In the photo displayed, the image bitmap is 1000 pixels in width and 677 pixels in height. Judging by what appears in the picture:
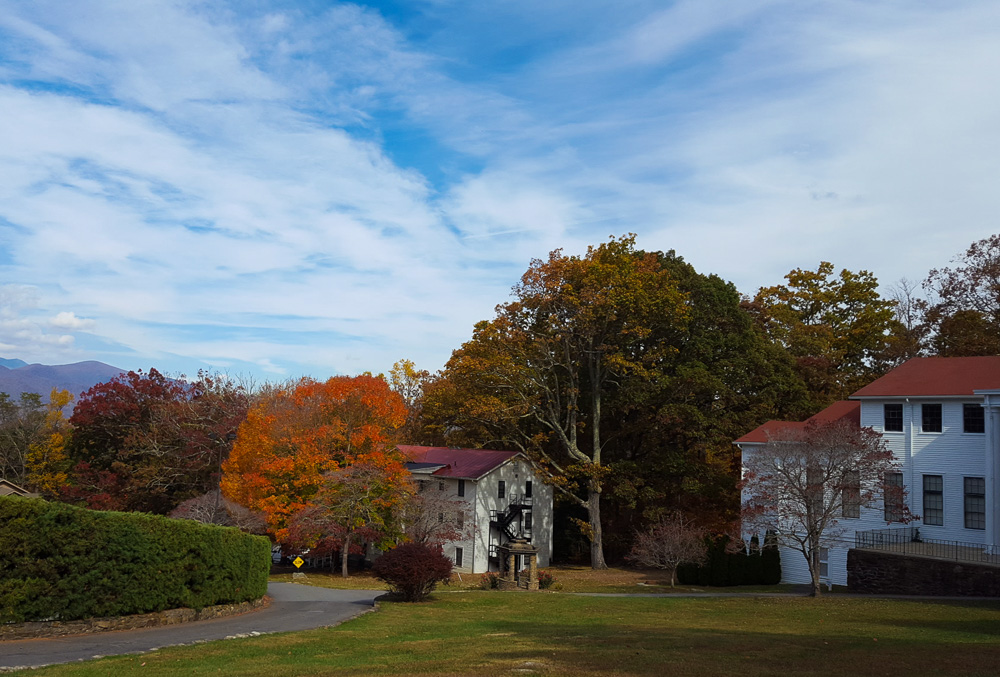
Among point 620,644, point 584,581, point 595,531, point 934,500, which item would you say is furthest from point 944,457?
point 620,644

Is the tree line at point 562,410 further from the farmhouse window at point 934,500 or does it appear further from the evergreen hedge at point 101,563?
the evergreen hedge at point 101,563

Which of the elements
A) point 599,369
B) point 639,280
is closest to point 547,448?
point 599,369

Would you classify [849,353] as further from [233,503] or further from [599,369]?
[233,503]

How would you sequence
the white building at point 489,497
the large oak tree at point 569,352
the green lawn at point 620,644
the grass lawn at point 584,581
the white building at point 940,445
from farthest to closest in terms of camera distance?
the white building at point 489,497 < the large oak tree at point 569,352 < the grass lawn at point 584,581 < the white building at point 940,445 < the green lawn at point 620,644

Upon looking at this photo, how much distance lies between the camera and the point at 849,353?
54125 millimetres

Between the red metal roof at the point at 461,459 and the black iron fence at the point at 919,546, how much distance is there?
2132 cm

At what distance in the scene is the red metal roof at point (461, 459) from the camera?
47.3 m

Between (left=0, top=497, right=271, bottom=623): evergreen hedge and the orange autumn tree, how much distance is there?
694 inches

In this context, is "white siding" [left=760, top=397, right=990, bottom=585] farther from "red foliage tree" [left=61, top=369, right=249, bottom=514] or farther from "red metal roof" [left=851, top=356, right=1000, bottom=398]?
"red foliage tree" [left=61, top=369, right=249, bottom=514]

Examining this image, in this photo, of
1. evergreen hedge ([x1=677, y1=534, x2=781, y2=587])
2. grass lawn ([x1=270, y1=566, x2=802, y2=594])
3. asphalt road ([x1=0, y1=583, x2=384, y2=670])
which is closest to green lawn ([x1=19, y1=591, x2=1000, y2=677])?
asphalt road ([x1=0, y1=583, x2=384, y2=670])

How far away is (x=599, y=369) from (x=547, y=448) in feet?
27.0

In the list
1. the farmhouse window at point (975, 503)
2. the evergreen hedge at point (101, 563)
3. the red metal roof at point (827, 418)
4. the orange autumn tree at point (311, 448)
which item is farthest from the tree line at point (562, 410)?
the evergreen hedge at point (101, 563)

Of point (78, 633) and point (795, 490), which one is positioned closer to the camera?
point (78, 633)

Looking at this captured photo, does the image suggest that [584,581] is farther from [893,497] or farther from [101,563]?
[101,563]
